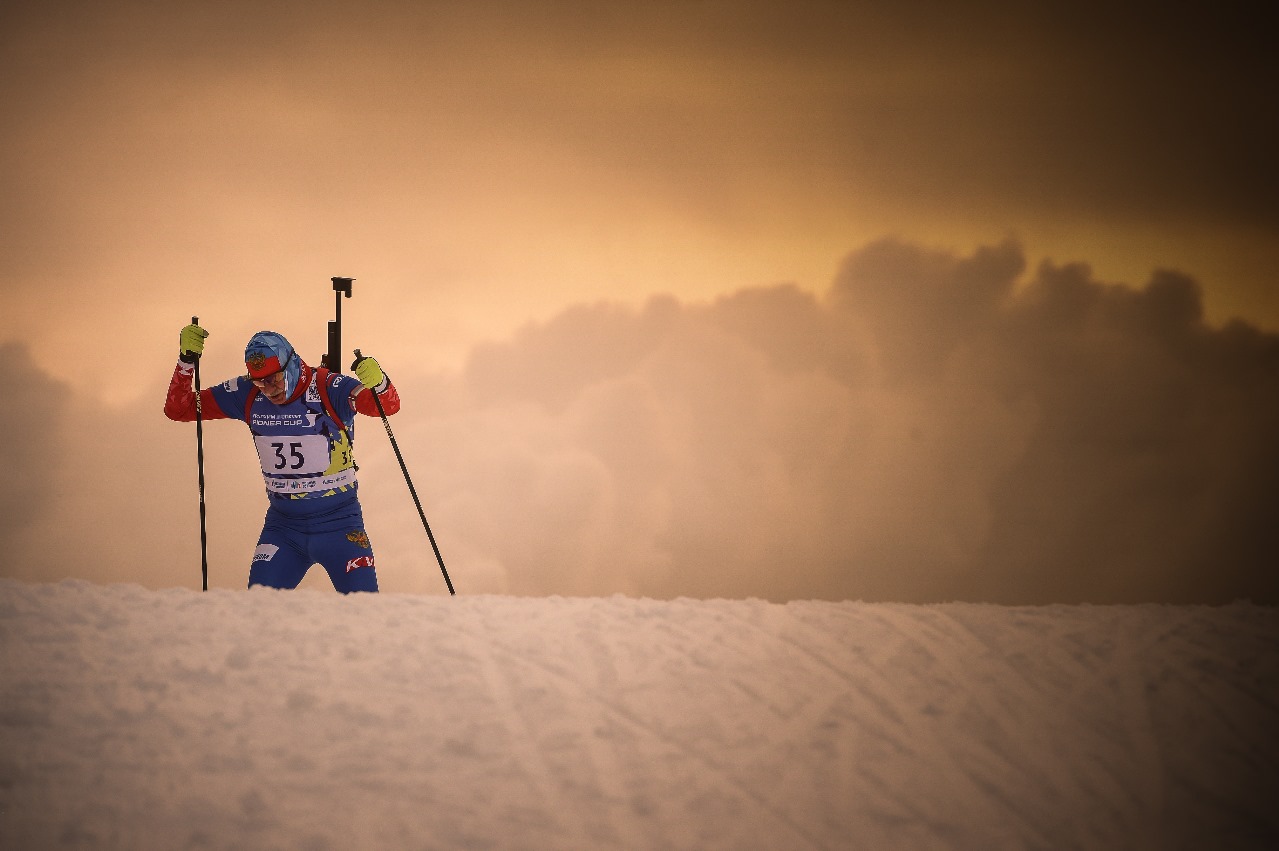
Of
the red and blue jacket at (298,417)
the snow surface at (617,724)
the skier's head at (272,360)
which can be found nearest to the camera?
the snow surface at (617,724)

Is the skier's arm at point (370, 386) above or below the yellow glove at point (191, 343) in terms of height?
below

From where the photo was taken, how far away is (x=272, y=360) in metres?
4.85

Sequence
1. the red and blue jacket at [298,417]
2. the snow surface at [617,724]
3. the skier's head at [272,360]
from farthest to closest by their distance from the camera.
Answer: the red and blue jacket at [298,417] < the skier's head at [272,360] < the snow surface at [617,724]

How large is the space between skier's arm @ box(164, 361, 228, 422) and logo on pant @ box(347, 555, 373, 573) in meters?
1.16

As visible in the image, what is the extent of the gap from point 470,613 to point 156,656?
1.29 metres

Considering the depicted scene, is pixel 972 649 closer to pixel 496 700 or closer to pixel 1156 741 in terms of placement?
pixel 1156 741

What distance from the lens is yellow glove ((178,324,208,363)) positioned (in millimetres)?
5051

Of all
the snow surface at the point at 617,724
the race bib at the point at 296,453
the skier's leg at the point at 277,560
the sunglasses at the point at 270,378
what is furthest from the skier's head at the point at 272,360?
the snow surface at the point at 617,724

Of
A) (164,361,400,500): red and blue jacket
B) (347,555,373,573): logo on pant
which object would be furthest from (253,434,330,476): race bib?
(347,555,373,573): logo on pant

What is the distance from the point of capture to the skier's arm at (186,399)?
511 centimetres

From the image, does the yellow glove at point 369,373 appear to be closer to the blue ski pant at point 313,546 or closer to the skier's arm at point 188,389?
the blue ski pant at point 313,546

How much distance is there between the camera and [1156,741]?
3.17 m

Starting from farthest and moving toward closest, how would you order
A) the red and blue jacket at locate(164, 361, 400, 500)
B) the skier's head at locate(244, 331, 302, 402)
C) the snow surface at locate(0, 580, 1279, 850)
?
the red and blue jacket at locate(164, 361, 400, 500) < the skier's head at locate(244, 331, 302, 402) < the snow surface at locate(0, 580, 1279, 850)

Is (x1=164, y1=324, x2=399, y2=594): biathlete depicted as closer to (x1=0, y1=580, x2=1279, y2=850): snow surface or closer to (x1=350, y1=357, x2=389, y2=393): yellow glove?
(x1=350, y1=357, x2=389, y2=393): yellow glove
